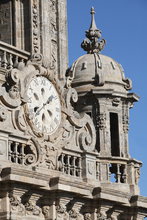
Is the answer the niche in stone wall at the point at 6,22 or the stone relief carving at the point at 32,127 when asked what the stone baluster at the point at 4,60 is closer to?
the stone relief carving at the point at 32,127

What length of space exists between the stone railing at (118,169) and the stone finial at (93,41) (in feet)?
10.8

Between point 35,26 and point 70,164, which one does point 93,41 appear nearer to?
point 35,26

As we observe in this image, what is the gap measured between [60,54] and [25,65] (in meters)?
2.73

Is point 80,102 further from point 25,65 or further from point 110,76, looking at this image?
point 25,65

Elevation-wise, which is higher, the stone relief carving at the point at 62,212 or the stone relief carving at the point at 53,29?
the stone relief carving at the point at 53,29

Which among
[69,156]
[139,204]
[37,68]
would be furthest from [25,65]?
[139,204]

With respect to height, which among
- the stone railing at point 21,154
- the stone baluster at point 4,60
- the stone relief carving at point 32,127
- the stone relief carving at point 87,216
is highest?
the stone baluster at point 4,60

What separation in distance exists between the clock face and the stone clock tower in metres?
0.03

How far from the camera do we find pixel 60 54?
39781 millimetres

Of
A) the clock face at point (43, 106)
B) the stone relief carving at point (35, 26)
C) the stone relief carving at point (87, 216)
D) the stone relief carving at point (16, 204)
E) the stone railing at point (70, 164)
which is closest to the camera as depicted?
the stone relief carving at point (16, 204)

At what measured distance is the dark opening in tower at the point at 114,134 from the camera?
133 feet

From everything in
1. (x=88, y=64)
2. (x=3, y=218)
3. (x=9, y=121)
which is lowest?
(x=3, y=218)

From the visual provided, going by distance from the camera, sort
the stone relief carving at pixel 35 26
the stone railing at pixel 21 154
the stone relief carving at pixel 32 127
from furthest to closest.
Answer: the stone relief carving at pixel 35 26 → the stone relief carving at pixel 32 127 → the stone railing at pixel 21 154

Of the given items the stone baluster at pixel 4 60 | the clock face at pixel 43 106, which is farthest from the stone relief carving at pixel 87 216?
the stone baluster at pixel 4 60
